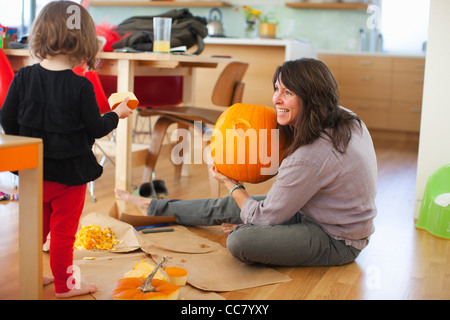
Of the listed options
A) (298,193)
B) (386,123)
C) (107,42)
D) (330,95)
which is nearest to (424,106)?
(330,95)

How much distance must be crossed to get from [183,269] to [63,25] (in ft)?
2.66

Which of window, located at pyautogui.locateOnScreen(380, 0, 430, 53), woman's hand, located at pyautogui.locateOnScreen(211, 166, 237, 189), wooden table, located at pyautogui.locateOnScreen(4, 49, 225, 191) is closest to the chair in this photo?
wooden table, located at pyautogui.locateOnScreen(4, 49, 225, 191)

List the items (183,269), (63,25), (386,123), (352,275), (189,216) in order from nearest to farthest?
(63,25), (183,269), (352,275), (189,216), (386,123)

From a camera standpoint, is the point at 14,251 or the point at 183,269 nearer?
the point at 183,269

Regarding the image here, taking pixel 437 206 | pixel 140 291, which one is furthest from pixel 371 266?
pixel 140 291

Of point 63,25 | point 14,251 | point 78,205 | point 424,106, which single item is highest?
point 63,25

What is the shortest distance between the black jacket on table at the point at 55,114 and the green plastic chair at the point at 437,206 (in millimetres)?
1497

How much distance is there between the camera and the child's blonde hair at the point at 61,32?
1.43 meters

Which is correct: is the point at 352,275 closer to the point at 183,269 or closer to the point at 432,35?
the point at 183,269

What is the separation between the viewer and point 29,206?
4.43 feet

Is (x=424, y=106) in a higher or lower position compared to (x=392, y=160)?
higher

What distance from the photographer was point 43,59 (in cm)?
148

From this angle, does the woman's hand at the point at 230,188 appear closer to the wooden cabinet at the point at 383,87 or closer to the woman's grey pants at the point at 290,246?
the woman's grey pants at the point at 290,246

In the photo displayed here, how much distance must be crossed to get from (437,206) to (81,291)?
150 cm
